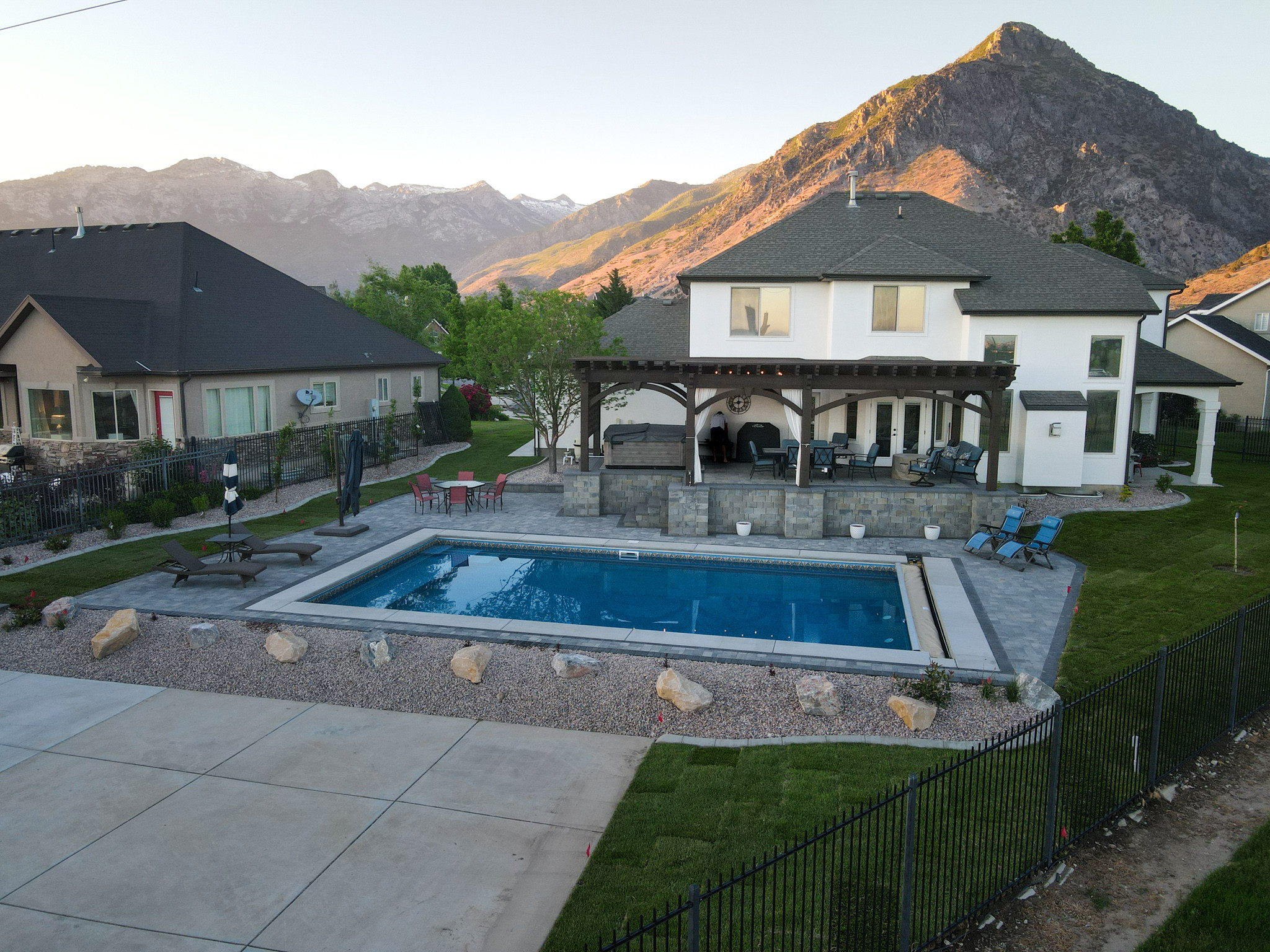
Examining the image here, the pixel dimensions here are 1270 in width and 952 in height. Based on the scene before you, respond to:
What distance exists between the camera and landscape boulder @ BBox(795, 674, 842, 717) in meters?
9.78

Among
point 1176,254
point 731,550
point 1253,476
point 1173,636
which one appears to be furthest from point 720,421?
point 1176,254

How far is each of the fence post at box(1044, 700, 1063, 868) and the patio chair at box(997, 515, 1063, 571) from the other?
32.8 ft

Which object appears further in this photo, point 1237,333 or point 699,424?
point 1237,333

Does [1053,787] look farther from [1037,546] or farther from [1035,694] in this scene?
[1037,546]

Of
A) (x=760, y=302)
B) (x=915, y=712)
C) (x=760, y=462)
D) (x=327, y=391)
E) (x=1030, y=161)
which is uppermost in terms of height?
(x=1030, y=161)

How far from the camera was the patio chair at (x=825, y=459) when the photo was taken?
808 inches

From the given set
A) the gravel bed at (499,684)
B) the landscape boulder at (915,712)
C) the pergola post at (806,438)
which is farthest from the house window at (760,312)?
the landscape boulder at (915,712)

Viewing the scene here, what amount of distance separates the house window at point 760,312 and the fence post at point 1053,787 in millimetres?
18026

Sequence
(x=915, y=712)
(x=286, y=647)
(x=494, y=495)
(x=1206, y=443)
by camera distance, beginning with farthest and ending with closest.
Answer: (x=1206, y=443), (x=494, y=495), (x=286, y=647), (x=915, y=712)

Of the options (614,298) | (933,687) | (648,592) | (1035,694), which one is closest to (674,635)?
(648,592)

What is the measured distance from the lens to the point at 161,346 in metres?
23.9

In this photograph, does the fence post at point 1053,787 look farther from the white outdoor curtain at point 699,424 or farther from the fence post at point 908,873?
the white outdoor curtain at point 699,424

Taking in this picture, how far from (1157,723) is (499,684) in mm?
7429

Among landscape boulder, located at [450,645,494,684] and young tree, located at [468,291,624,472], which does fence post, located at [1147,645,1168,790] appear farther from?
young tree, located at [468,291,624,472]
